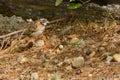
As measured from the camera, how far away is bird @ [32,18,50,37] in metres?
3.82

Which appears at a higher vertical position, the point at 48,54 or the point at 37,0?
the point at 37,0

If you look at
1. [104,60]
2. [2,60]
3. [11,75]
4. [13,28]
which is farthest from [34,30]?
[104,60]

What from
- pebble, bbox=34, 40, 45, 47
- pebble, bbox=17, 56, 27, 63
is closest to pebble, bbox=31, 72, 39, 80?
pebble, bbox=17, 56, 27, 63

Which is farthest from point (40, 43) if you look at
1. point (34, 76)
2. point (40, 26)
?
point (34, 76)

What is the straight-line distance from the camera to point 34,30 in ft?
12.5

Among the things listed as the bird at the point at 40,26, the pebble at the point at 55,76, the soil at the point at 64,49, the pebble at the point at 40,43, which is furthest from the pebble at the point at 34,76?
the bird at the point at 40,26

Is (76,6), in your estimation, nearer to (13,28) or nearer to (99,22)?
(99,22)

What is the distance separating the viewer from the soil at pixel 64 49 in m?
3.06

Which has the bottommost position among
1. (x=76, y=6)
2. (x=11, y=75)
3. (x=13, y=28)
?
(x=11, y=75)

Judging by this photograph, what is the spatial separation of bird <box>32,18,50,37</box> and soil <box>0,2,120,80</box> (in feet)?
0.11

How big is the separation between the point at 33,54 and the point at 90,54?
62 centimetres

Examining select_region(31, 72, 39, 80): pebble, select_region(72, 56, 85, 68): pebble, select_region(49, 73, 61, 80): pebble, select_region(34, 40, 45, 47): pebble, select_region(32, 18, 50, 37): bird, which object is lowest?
select_region(31, 72, 39, 80): pebble

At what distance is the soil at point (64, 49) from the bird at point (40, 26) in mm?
35

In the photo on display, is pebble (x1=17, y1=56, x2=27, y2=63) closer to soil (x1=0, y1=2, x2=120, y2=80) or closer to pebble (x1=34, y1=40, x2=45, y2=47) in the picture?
soil (x1=0, y1=2, x2=120, y2=80)
